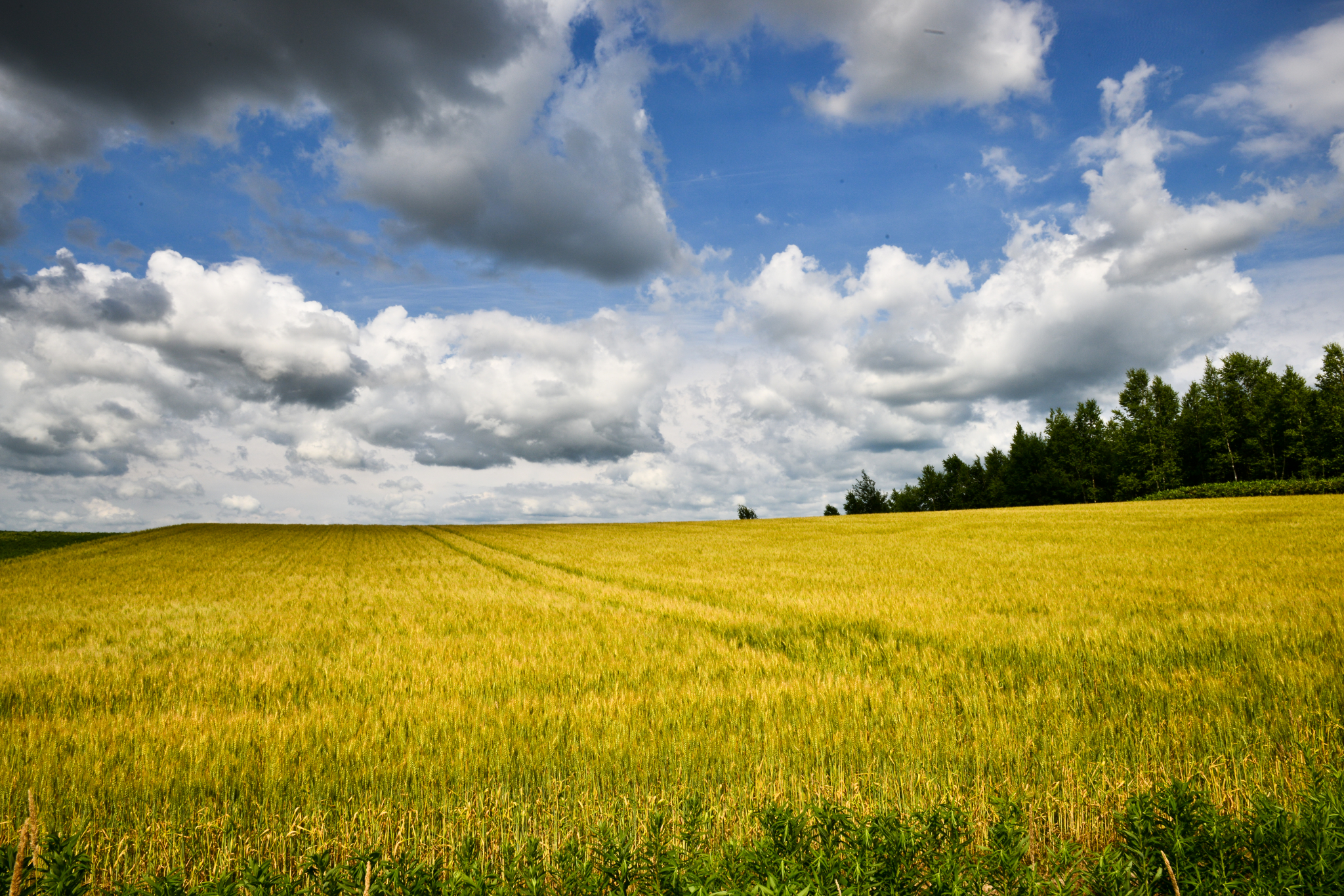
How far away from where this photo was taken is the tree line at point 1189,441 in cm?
6625

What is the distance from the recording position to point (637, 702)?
673 centimetres

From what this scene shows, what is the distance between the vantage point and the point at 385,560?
3030cm

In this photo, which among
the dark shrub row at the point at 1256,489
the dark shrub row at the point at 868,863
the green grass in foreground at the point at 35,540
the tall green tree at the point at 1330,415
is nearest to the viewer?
the dark shrub row at the point at 868,863

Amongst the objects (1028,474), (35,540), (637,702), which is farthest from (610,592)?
(1028,474)

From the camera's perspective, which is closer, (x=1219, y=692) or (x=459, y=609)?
(x=1219, y=692)

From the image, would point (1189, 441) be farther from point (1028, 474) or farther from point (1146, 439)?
point (1028, 474)

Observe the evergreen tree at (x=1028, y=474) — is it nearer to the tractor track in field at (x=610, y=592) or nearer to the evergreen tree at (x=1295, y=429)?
the evergreen tree at (x=1295, y=429)

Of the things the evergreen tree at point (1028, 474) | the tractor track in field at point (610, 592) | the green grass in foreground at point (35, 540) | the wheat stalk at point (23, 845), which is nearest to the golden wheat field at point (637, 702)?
the tractor track in field at point (610, 592)

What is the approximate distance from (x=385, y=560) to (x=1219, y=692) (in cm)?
3192

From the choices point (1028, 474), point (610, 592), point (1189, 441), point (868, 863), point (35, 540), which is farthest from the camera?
point (1028, 474)

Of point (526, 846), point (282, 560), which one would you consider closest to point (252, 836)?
point (526, 846)

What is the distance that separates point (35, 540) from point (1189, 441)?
133 metres

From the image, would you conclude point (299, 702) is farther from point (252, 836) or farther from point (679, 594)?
point (679, 594)

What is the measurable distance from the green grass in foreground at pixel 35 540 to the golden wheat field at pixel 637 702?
38.0m
